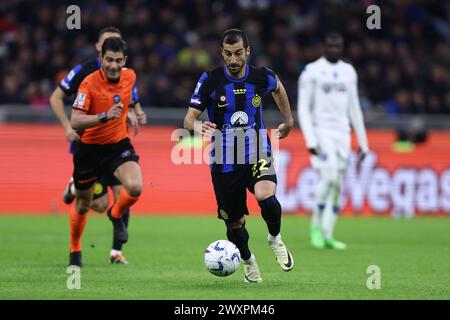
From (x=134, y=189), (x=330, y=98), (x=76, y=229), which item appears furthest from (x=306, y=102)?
(x=76, y=229)

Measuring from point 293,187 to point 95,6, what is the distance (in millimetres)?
7119

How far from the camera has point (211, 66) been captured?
2197cm

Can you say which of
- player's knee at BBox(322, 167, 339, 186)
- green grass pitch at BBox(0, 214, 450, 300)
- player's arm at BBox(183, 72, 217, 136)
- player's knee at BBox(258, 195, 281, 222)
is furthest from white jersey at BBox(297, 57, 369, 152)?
player's knee at BBox(258, 195, 281, 222)

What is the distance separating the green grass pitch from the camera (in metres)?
8.58

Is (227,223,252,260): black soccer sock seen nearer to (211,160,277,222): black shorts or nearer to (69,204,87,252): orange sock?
(211,160,277,222): black shorts

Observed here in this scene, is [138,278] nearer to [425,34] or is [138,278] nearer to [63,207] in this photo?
[63,207]

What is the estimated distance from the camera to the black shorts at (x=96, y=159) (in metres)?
10.4

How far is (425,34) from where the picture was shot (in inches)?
972

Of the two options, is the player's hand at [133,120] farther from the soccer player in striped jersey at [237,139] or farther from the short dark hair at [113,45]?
the soccer player in striped jersey at [237,139]

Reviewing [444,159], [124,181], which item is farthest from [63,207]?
[124,181]

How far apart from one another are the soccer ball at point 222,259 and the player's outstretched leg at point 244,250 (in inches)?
11.9

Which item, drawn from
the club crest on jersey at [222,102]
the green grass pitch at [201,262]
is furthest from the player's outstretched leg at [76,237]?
the club crest on jersey at [222,102]

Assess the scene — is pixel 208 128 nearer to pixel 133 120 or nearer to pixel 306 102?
pixel 133 120
